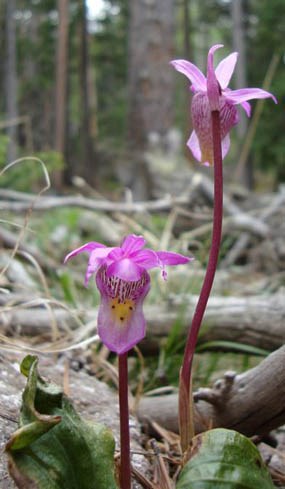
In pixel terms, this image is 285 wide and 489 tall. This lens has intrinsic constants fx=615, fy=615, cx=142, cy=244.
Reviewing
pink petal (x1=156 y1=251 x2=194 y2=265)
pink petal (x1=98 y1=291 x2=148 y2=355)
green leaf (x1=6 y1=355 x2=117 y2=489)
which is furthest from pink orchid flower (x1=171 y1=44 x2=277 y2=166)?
green leaf (x1=6 y1=355 x2=117 y2=489)

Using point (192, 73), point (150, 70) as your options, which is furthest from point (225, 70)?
point (150, 70)

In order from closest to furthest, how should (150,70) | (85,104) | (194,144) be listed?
(194,144), (150,70), (85,104)

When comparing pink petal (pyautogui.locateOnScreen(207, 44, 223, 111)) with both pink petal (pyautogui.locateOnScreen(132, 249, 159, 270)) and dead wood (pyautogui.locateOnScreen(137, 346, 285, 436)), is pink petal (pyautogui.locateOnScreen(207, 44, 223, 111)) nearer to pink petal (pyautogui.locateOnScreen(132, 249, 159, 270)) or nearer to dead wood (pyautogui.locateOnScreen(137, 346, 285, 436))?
pink petal (pyautogui.locateOnScreen(132, 249, 159, 270))

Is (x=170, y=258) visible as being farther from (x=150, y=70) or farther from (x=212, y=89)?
(x=150, y=70)

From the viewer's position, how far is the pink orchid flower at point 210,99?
3.26ft

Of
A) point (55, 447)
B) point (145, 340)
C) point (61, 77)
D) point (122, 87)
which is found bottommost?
point (122, 87)

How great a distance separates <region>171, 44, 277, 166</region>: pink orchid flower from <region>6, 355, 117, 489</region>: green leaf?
0.47 m

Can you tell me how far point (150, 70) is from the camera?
10180 millimetres

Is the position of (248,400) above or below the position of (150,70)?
below

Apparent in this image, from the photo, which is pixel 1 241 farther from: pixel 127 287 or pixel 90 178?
pixel 90 178

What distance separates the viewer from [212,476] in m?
0.94

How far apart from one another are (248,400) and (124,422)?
0.39m

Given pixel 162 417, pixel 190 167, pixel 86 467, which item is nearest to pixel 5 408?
pixel 86 467

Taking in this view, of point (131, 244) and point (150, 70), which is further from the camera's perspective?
point (150, 70)
